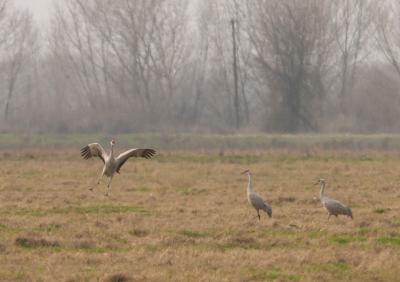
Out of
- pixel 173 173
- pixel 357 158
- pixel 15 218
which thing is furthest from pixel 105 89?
pixel 15 218

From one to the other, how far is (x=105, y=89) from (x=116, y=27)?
3.79m

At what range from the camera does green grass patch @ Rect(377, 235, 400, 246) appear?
10.8 metres

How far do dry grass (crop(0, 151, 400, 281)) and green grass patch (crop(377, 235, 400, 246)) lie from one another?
0.9 inches

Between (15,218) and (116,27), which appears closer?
(15,218)

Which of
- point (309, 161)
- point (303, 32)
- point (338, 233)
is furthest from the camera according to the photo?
point (303, 32)

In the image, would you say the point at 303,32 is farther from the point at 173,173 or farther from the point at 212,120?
the point at 173,173

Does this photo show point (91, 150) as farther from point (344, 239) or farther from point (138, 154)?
point (344, 239)

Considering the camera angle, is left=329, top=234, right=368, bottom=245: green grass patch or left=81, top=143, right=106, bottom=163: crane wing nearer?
left=329, top=234, right=368, bottom=245: green grass patch

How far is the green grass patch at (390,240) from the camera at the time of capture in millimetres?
10790

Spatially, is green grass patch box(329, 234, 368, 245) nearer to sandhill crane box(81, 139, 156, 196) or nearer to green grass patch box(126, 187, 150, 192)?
sandhill crane box(81, 139, 156, 196)

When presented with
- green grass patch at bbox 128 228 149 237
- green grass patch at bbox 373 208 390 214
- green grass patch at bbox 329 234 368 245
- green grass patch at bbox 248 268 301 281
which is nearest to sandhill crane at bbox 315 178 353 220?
green grass patch at bbox 373 208 390 214

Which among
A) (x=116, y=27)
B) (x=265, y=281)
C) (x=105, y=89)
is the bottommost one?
(x=265, y=281)

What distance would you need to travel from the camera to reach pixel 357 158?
28.5 metres

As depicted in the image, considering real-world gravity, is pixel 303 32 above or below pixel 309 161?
above
